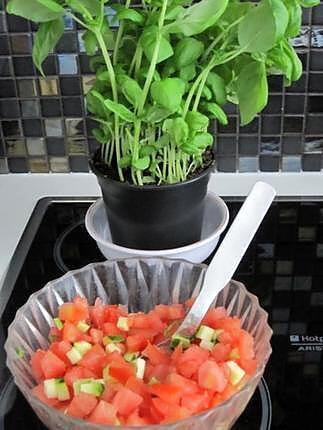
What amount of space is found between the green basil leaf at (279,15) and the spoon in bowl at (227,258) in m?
0.18

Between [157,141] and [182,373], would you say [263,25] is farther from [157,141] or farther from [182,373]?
[182,373]

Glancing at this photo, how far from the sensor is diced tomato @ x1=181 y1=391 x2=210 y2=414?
0.54 meters

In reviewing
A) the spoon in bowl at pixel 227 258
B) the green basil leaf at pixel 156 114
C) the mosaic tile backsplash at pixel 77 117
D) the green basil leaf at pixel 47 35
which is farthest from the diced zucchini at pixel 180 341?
the mosaic tile backsplash at pixel 77 117

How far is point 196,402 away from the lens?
55 cm

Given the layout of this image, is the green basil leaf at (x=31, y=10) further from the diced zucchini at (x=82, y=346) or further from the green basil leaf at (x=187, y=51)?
the diced zucchini at (x=82, y=346)

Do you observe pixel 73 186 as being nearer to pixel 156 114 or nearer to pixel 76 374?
pixel 156 114

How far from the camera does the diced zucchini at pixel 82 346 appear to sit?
612mm

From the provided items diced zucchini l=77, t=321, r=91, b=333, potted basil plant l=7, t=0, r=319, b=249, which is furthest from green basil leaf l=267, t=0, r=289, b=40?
diced zucchini l=77, t=321, r=91, b=333

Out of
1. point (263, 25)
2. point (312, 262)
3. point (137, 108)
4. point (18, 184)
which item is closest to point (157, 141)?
point (137, 108)

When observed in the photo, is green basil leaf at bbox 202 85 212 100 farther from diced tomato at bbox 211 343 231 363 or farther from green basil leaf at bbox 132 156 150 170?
diced tomato at bbox 211 343 231 363

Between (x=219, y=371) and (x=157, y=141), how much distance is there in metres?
0.25

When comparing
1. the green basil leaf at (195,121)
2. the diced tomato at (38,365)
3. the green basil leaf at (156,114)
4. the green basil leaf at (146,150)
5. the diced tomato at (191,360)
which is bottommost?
the diced tomato at (38,365)

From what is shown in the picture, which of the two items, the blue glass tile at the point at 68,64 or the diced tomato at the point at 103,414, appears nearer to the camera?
the diced tomato at the point at 103,414

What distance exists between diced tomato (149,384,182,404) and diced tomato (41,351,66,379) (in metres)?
0.09
